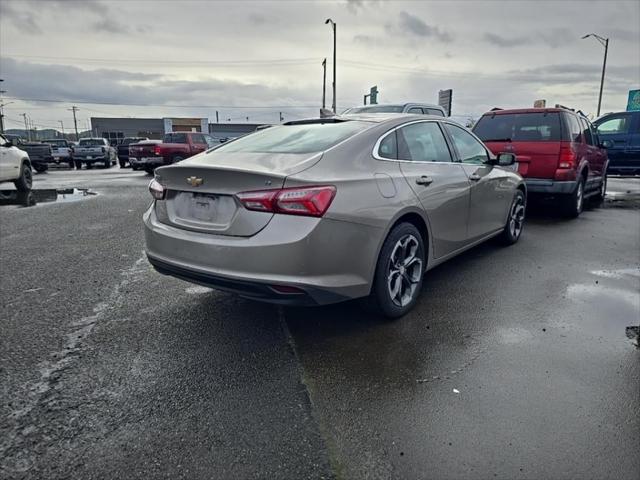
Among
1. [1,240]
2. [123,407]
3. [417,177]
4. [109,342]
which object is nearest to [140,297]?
[109,342]

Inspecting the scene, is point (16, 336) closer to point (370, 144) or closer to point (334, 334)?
point (334, 334)

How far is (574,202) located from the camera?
26.4ft

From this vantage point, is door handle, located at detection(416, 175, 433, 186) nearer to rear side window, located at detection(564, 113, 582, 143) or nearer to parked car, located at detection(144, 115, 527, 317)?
parked car, located at detection(144, 115, 527, 317)

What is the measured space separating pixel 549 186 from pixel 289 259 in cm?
619

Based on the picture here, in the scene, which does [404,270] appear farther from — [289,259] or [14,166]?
[14,166]

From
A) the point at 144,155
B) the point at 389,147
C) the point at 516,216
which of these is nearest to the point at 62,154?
the point at 144,155

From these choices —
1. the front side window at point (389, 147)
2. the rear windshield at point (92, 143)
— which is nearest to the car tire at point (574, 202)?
the front side window at point (389, 147)

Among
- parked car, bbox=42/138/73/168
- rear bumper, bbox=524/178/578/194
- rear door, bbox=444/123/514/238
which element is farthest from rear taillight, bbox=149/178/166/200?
parked car, bbox=42/138/73/168

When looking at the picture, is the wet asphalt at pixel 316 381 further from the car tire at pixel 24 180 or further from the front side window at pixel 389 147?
the car tire at pixel 24 180

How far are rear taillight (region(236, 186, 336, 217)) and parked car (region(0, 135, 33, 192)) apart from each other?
11.2 meters

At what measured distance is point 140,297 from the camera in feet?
13.9

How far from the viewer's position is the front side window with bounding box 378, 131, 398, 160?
3.66 meters

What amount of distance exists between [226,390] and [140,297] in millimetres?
1890

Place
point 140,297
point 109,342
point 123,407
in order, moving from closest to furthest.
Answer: point 123,407
point 109,342
point 140,297
